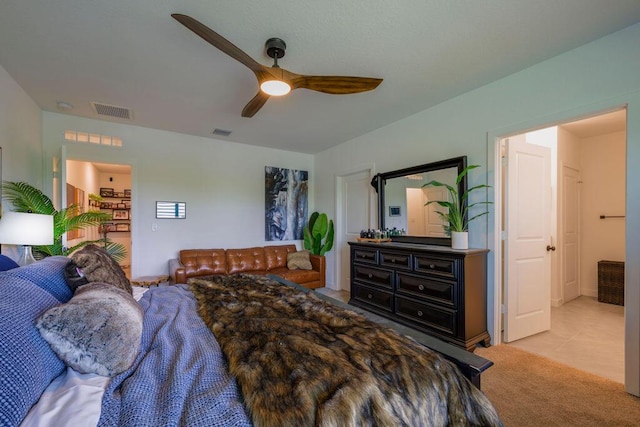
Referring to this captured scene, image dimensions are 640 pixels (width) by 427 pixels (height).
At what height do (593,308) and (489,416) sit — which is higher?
(489,416)

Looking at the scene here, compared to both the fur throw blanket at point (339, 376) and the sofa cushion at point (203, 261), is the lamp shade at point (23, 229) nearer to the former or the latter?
the fur throw blanket at point (339, 376)

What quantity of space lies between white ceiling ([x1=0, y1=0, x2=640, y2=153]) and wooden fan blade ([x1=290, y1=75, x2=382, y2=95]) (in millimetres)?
304

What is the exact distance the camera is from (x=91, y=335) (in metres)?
1.00

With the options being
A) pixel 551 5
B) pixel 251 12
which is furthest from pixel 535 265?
pixel 251 12

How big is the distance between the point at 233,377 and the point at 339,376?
1.24 ft

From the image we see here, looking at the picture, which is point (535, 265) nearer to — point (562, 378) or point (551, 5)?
point (562, 378)

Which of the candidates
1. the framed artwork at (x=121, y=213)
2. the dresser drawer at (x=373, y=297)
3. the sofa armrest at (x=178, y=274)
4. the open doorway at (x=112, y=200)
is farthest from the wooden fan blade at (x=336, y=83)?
the framed artwork at (x=121, y=213)

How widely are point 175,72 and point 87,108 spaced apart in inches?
68.8

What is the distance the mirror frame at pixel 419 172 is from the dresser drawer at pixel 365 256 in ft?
1.41

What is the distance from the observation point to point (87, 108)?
3385 millimetres

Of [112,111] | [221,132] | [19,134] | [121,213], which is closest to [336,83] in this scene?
[221,132]

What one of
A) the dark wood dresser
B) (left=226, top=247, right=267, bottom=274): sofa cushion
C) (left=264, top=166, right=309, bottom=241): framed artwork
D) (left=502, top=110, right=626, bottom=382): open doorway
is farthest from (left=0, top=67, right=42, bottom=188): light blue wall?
(left=502, top=110, right=626, bottom=382): open doorway

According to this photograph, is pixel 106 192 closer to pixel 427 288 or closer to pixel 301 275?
pixel 301 275

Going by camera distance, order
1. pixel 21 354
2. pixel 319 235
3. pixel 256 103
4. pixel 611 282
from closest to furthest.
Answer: pixel 21 354 → pixel 256 103 → pixel 611 282 → pixel 319 235
